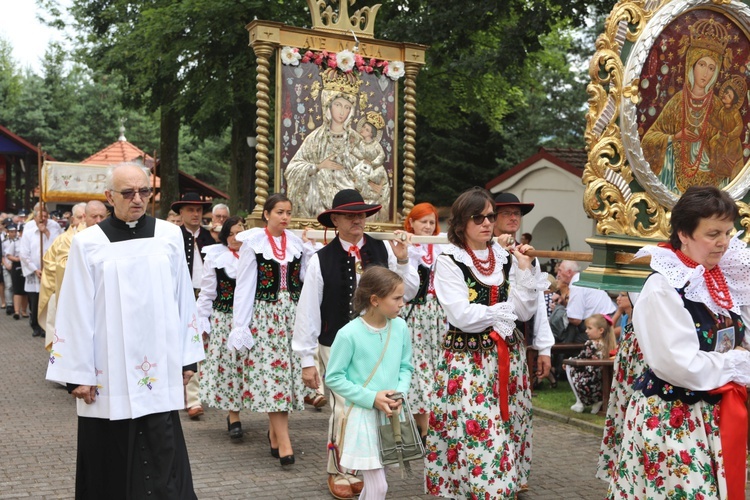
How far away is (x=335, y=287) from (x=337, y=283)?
3 cm

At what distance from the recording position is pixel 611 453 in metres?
5.39

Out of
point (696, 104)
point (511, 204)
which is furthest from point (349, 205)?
point (696, 104)

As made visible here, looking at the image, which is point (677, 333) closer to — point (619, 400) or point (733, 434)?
point (733, 434)

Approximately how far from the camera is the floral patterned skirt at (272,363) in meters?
7.32

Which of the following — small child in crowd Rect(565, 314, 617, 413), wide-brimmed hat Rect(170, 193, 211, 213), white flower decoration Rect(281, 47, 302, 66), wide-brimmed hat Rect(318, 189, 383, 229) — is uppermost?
white flower decoration Rect(281, 47, 302, 66)

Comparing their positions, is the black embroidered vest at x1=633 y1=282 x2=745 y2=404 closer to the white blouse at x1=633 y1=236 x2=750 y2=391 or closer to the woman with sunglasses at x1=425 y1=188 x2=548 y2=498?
the white blouse at x1=633 y1=236 x2=750 y2=391

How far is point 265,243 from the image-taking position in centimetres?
741

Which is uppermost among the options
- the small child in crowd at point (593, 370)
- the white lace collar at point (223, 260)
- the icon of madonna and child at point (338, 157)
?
the icon of madonna and child at point (338, 157)

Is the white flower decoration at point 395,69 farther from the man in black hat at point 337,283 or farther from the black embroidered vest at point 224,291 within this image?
the man in black hat at point 337,283

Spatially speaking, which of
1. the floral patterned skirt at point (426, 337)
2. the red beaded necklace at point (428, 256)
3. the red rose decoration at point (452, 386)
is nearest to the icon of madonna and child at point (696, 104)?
the red rose decoration at point (452, 386)

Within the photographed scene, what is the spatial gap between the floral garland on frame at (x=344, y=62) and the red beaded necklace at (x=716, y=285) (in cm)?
506

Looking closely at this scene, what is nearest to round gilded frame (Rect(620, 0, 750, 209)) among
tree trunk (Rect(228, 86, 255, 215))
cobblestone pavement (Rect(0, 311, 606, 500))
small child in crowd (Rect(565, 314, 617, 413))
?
cobblestone pavement (Rect(0, 311, 606, 500))

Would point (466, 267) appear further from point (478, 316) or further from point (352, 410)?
point (352, 410)

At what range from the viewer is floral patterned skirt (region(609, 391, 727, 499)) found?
12.9 feet
